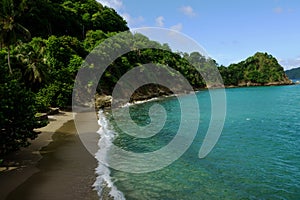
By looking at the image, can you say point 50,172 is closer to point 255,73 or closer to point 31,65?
point 31,65

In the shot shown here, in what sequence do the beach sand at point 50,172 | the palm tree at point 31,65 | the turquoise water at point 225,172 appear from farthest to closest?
1. the palm tree at point 31,65
2. the turquoise water at point 225,172
3. the beach sand at point 50,172

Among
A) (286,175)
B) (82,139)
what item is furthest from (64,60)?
(286,175)

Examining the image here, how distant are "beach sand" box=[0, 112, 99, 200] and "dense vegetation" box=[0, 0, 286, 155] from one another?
1.37 metres

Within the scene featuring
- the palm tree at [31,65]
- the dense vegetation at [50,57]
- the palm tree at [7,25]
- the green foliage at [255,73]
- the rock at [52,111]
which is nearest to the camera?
the dense vegetation at [50,57]

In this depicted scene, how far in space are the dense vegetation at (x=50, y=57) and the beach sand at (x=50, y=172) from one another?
1.37m

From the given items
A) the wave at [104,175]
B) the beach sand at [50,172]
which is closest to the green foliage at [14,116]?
the beach sand at [50,172]

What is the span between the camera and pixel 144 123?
33344mm

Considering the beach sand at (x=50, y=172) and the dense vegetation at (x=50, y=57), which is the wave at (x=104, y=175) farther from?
the dense vegetation at (x=50, y=57)

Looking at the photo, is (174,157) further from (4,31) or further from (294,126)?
(4,31)

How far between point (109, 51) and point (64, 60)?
11549 millimetres

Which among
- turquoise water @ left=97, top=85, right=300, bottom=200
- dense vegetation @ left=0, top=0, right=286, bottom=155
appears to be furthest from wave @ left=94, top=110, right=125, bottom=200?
dense vegetation @ left=0, top=0, right=286, bottom=155

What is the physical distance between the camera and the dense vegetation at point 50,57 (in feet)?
51.0

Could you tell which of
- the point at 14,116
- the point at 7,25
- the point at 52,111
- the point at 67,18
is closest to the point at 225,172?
the point at 14,116

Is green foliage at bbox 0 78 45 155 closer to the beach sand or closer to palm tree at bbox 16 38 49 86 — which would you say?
the beach sand
